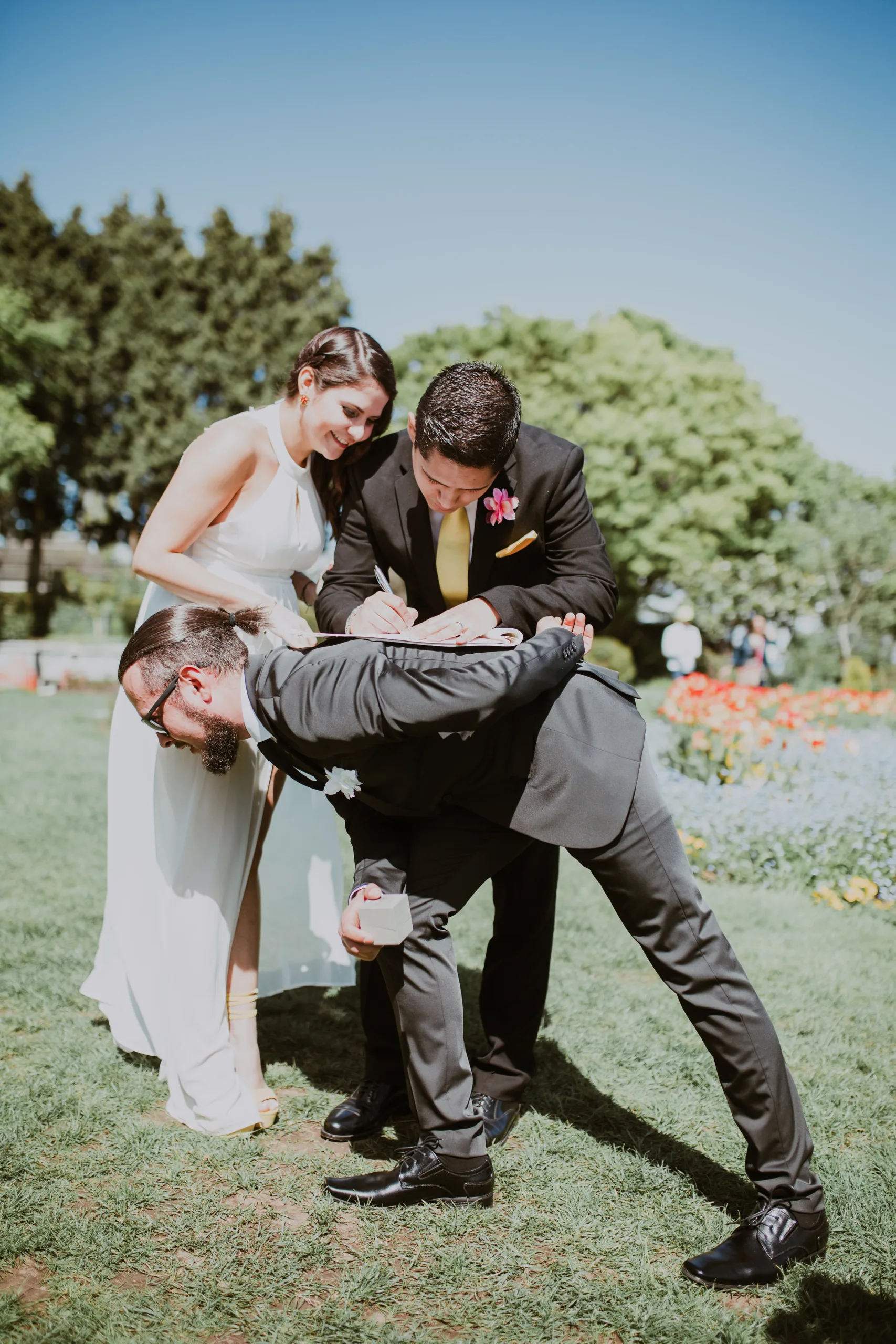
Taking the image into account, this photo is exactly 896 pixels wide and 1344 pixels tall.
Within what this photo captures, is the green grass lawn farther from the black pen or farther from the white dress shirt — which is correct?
the black pen

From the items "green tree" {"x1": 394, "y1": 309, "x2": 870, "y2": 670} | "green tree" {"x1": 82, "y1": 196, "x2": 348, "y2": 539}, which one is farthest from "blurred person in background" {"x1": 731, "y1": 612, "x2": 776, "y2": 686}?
"green tree" {"x1": 82, "y1": 196, "x2": 348, "y2": 539}

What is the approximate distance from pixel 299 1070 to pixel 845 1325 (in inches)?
87.0

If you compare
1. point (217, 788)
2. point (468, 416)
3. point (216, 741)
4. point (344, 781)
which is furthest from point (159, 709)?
point (468, 416)

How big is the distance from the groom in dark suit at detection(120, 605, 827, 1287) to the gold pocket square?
570 mm

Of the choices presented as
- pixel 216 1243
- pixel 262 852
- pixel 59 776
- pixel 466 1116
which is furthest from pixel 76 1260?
pixel 59 776

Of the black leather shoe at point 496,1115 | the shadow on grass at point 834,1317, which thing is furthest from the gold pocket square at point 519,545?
the shadow on grass at point 834,1317

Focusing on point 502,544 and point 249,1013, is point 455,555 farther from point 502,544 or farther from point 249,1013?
point 249,1013

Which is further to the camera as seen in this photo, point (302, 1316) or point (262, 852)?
point (262, 852)

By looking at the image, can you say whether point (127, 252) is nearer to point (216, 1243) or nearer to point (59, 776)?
point (59, 776)

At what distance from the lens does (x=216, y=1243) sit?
275 cm

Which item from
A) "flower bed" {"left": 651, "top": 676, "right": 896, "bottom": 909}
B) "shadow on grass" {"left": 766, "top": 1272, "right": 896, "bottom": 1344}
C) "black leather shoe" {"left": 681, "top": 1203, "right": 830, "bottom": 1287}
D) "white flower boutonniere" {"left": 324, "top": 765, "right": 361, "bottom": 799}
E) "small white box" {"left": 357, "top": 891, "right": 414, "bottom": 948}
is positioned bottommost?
"shadow on grass" {"left": 766, "top": 1272, "right": 896, "bottom": 1344}

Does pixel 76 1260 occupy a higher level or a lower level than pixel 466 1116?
lower

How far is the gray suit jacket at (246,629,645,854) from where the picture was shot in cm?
263

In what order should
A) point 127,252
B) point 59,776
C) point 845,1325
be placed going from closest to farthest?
1. point 845,1325
2. point 59,776
3. point 127,252
